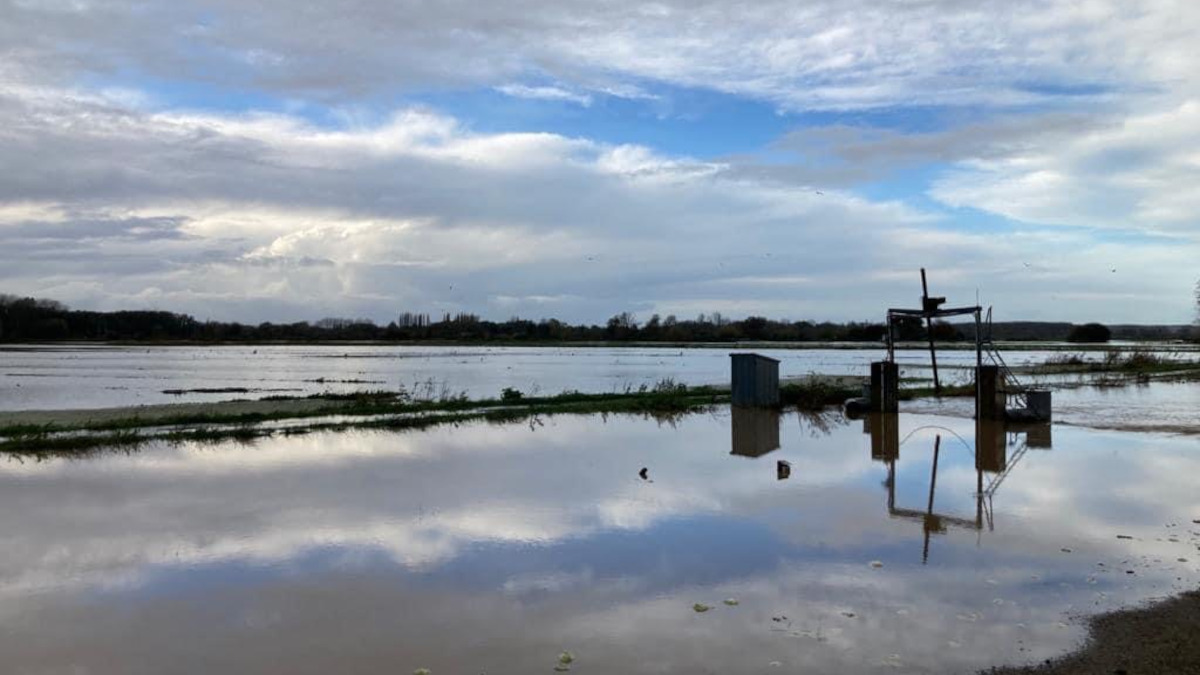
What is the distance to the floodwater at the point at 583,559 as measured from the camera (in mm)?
5648

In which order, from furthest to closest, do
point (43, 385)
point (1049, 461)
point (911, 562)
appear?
point (43, 385) < point (1049, 461) < point (911, 562)

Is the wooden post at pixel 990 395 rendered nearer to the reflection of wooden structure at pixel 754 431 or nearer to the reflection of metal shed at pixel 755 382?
the reflection of wooden structure at pixel 754 431

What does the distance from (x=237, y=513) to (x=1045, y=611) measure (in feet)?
27.6

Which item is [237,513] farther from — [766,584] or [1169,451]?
[1169,451]

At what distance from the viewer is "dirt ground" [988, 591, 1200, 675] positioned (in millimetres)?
5000

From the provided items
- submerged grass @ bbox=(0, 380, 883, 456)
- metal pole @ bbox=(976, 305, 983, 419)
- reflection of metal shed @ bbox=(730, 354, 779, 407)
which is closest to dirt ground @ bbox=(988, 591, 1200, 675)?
metal pole @ bbox=(976, 305, 983, 419)

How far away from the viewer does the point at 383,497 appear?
1096cm

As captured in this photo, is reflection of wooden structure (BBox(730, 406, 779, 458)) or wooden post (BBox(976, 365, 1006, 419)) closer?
reflection of wooden structure (BBox(730, 406, 779, 458))

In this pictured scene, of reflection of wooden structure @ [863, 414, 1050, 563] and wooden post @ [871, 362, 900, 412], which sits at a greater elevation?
wooden post @ [871, 362, 900, 412]

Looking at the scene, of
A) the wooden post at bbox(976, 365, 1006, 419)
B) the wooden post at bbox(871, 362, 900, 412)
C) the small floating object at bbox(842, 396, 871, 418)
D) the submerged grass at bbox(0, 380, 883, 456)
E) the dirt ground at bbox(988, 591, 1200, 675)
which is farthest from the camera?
the small floating object at bbox(842, 396, 871, 418)

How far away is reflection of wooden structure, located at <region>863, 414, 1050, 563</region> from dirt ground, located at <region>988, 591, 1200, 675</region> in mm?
1942

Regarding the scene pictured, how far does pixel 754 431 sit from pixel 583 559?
1061 centimetres

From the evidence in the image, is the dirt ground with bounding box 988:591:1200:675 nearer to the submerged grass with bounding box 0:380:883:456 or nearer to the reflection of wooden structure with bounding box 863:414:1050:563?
the reflection of wooden structure with bounding box 863:414:1050:563

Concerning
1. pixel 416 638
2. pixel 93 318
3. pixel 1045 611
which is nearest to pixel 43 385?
pixel 416 638
